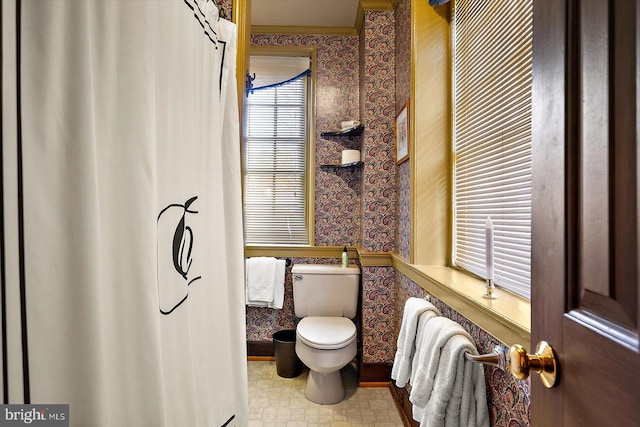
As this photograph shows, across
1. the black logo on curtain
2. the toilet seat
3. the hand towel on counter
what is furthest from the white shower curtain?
the hand towel on counter

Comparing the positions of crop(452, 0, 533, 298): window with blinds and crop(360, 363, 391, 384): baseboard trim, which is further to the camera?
crop(360, 363, 391, 384): baseboard trim

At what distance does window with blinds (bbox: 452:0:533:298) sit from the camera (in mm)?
1149

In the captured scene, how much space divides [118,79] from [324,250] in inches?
95.8

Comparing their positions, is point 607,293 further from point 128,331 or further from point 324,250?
point 324,250

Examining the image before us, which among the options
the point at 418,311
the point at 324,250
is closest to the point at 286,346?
the point at 324,250

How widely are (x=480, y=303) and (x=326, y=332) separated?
1.35 m

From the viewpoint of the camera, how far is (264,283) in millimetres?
2742

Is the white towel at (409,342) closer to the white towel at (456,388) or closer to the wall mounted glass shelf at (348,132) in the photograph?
the white towel at (456,388)

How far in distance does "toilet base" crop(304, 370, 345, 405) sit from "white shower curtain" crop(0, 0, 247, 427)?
1.46m

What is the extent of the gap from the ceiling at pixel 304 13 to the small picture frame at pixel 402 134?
39.5 inches

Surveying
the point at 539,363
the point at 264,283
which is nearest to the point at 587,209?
the point at 539,363

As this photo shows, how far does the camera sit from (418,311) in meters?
1.43

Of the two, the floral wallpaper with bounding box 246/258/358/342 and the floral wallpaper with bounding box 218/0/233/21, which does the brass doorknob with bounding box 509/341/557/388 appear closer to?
the floral wallpaper with bounding box 218/0/233/21

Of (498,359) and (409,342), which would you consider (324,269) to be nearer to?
(409,342)
